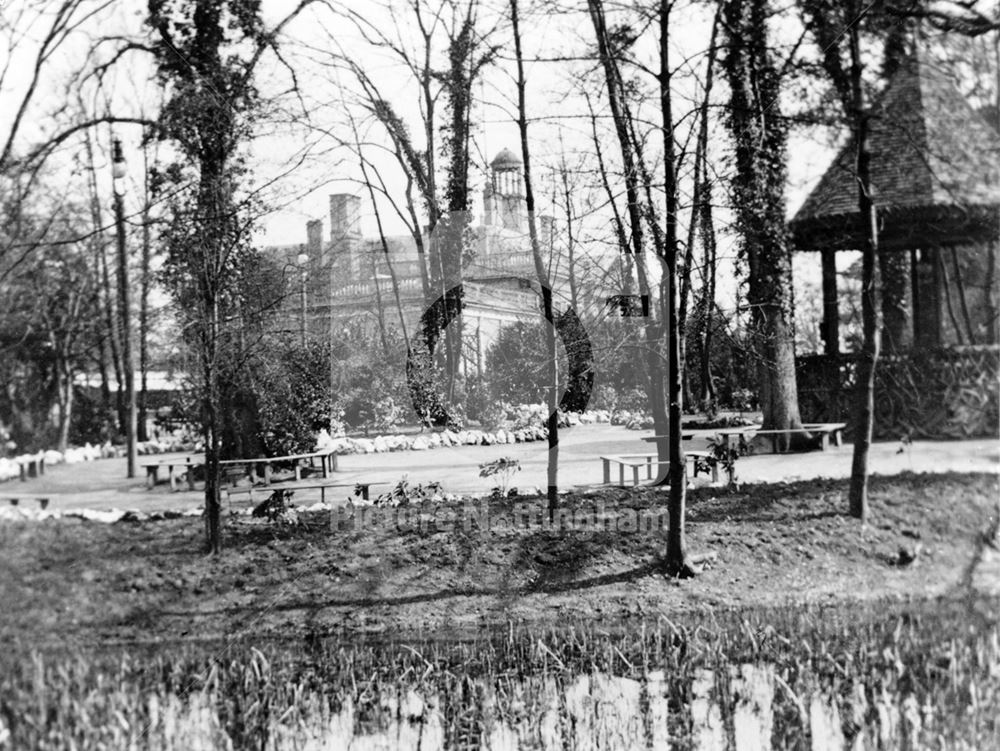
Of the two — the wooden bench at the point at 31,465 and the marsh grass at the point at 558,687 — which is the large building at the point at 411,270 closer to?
the wooden bench at the point at 31,465

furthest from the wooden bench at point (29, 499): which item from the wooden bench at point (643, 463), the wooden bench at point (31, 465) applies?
the wooden bench at point (643, 463)

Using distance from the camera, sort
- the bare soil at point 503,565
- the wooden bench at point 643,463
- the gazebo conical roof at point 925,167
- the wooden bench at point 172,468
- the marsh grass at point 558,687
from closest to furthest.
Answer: the marsh grass at point 558,687 < the bare soil at point 503,565 < the wooden bench at point 172,468 < the gazebo conical roof at point 925,167 < the wooden bench at point 643,463

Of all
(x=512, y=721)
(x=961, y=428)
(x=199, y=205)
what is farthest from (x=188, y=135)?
(x=961, y=428)

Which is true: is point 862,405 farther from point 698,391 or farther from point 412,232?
point 412,232

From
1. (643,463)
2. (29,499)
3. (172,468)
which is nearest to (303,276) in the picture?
(172,468)

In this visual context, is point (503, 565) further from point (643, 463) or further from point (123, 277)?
point (123, 277)

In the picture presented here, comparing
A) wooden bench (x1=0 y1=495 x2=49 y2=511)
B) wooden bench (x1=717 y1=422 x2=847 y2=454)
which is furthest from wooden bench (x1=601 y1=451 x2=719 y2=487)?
wooden bench (x1=0 y1=495 x2=49 y2=511)
